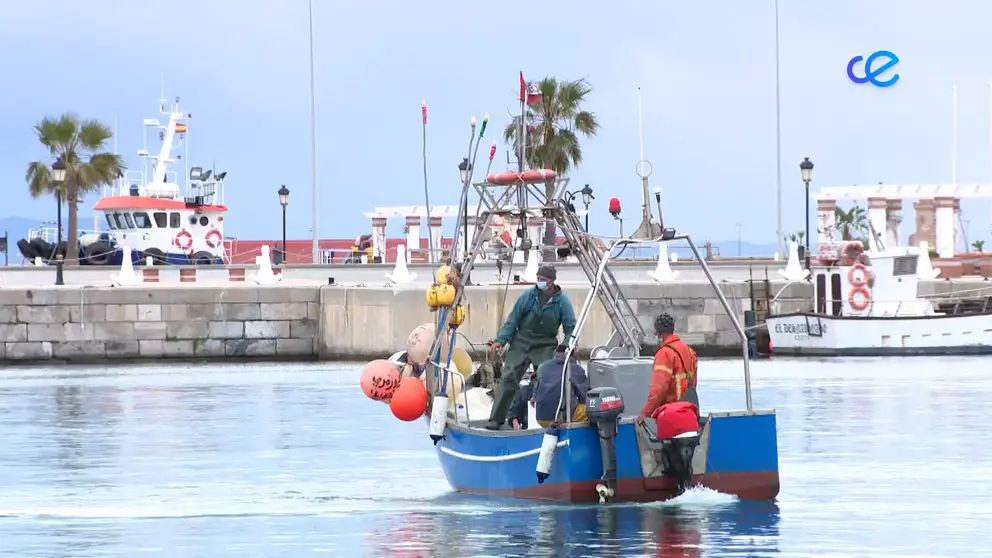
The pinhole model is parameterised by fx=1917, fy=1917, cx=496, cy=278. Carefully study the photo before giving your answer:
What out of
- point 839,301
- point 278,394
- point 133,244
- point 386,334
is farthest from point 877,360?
point 133,244

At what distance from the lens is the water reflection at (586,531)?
13.9 metres

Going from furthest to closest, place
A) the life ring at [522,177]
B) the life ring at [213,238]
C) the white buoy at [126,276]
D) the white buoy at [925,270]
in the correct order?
the life ring at [213,238]
the white buoy at [925,270]
the white buoy at [126,276]
the life ring at [522,177]

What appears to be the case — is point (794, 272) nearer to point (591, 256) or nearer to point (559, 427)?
point (591, 256)

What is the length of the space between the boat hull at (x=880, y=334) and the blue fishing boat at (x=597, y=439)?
75.4ft

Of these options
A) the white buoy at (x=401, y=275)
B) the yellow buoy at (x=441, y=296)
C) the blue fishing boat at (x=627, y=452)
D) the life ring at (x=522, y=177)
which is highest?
the life ring at (x=522, y=177)

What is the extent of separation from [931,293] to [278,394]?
16808mm

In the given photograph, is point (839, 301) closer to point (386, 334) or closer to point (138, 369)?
point (386, 334)

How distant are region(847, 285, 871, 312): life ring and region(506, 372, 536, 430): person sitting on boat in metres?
23.6

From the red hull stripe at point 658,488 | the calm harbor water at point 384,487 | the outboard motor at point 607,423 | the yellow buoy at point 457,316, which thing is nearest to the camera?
the calm harbor water at point 384,487

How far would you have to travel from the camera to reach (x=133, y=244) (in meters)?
51.6

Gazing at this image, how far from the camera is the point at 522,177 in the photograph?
16125 millimetres

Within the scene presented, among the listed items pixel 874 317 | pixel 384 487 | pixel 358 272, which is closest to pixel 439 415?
pixel 384 487

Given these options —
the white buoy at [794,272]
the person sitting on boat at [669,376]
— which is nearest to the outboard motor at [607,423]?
the person sitting on boat at [669,376]

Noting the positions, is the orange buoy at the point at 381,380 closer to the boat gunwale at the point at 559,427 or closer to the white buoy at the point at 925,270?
the boat gunwale at the point at 559,427
